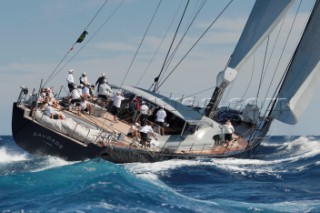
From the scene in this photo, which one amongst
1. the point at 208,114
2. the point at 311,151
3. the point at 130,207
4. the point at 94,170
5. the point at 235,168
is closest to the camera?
the point at 130,207

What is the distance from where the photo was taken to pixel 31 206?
19.6 metres

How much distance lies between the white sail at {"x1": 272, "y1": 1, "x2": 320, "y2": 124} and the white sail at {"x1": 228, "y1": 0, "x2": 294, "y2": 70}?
3.46 metres

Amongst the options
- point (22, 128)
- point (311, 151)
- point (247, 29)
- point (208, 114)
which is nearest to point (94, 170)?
point (22, 128)

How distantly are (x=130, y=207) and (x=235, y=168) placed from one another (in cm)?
1072

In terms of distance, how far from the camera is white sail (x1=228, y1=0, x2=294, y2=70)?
1368 inches

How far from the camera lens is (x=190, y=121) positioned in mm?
30672

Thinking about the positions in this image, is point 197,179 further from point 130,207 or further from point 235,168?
point 130,207

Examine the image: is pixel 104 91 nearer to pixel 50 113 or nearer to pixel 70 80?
pixel 70 80

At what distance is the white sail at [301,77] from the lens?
123 ft

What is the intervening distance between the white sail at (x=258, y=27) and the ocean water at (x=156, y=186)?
548 cm

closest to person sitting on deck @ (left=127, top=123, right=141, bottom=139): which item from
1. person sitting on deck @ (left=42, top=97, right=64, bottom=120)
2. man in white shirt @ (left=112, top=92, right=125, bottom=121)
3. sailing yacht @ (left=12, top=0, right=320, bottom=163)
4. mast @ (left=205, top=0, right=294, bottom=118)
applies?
sailing yacht @ (left=12, top=0, right=320, bottom=163)

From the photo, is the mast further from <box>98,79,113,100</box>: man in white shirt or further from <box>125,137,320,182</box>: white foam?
<box>98,79,113,100</box>: man in white shirt

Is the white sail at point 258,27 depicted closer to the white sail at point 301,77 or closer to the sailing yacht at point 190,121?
the sailing yacht at point 190,121

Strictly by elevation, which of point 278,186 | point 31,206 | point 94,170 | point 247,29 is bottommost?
point 31,206
